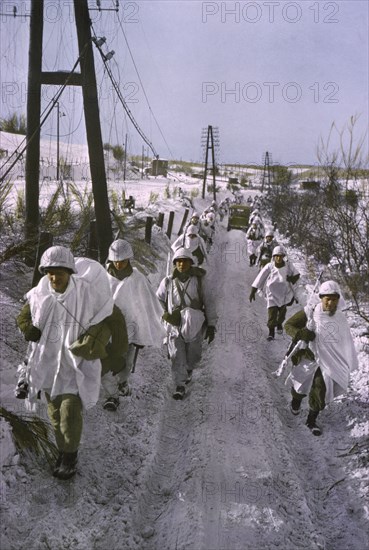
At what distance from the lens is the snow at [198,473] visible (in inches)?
127

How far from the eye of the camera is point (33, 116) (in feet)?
24.8

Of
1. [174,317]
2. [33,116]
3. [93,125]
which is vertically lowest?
[174,317]

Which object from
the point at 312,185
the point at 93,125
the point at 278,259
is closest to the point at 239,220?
the point at 312,185

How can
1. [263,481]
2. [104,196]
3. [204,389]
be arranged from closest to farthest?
1. [263,481]
2. [204,389]
3. [104,196]

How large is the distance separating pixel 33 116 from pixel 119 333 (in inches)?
208

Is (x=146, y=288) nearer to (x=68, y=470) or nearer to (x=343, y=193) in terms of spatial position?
(x=68, y=470)

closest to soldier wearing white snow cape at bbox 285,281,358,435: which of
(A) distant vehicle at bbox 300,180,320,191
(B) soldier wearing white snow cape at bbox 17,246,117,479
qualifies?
(B) soldier wearing white snow cape at bbox 17,246,117,479

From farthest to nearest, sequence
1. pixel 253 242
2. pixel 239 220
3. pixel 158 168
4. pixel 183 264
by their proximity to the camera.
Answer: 1. pixel 158 168
2. pixel 239 220
3. pixel 253 242
4. pixel 183 264

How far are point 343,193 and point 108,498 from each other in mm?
9007

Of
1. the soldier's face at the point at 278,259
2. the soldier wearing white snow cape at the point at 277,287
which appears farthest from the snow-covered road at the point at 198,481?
the soldier's face at the point at 278,259

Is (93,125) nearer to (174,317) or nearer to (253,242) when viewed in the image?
(174,317)

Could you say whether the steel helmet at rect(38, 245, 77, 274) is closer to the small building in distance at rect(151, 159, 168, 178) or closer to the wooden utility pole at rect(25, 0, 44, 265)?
the wooden utility pole at rect(25, 0, 44, 265)

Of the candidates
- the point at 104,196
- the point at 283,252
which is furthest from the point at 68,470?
the point at 283,252

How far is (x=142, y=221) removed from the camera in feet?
47.6
